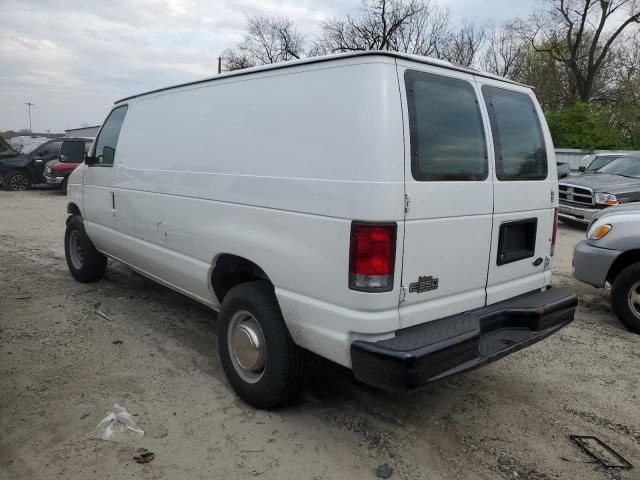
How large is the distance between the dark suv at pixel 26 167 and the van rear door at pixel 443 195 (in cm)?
1788

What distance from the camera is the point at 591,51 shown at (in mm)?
30906

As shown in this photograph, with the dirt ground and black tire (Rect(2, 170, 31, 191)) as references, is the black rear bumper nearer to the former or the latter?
the dirt ground

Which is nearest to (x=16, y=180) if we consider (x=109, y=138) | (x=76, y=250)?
(x=76, y=250)

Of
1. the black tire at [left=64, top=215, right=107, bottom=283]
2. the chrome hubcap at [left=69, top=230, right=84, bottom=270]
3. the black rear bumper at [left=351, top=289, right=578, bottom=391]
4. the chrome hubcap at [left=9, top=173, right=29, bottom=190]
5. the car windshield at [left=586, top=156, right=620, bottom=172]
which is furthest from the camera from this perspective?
the chrome hubcap at [left=9, top=173, right=29, bottom=190]

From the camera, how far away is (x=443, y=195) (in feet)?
9.58

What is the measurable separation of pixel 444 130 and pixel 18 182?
18.8 metres

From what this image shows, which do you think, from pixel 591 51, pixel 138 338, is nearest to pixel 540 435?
pixel 138 338

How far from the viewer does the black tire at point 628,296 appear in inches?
196

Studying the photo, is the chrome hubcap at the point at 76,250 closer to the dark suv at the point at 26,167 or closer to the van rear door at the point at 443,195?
the van rear door at the point at 443,195

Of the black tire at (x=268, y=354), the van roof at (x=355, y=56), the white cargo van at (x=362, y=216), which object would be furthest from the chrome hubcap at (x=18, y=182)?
the black tire at (x=268, y=354)

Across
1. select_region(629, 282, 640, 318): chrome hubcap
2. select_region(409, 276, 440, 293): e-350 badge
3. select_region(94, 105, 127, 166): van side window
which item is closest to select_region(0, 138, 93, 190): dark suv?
select_region(94, 105, 127, 166): van side window

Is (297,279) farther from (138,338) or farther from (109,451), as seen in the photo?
(138,338)

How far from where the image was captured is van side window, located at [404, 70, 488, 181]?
284 cm

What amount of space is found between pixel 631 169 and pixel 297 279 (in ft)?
35.5
